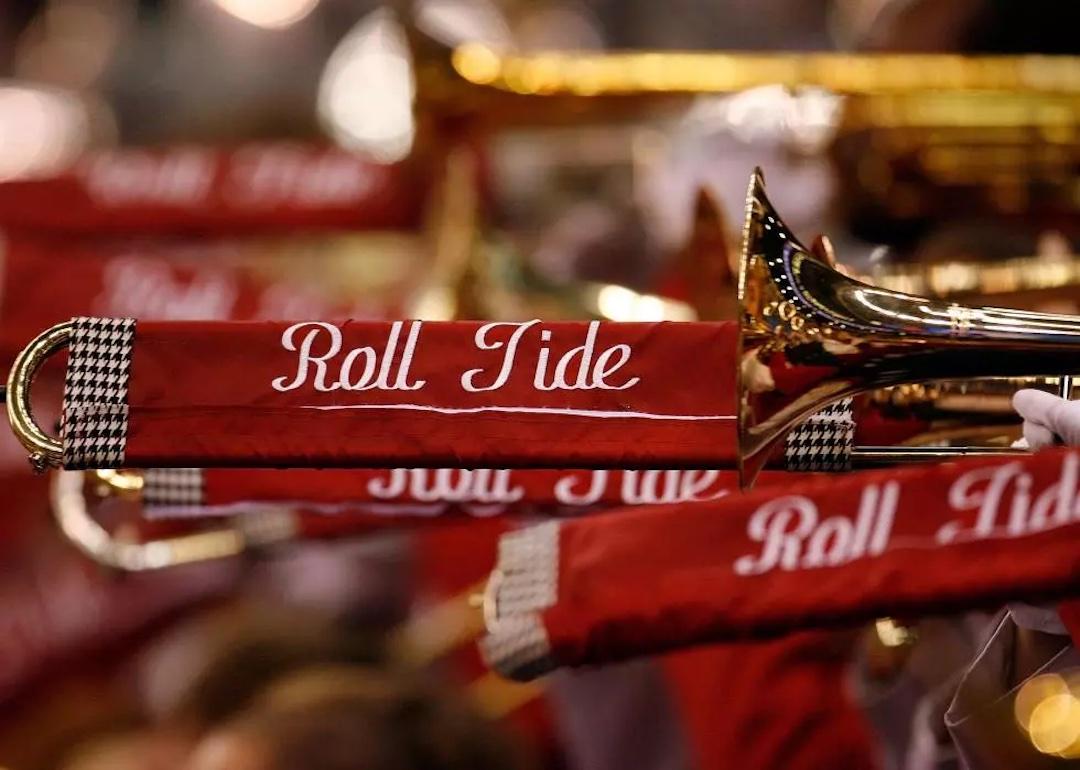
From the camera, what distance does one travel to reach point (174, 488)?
1034mm

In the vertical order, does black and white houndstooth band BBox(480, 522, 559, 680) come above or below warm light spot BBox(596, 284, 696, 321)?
below

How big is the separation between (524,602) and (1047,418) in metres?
0.34

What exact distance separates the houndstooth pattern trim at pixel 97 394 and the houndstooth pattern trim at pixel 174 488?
22 centimetres

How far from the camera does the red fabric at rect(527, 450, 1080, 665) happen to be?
28.0 inches

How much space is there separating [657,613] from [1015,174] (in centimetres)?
104

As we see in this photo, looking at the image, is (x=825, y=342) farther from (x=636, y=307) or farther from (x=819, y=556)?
(x=636, y=307)

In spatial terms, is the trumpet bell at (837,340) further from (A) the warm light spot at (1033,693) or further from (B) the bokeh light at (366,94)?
(B) the bokeh light at (366,94)

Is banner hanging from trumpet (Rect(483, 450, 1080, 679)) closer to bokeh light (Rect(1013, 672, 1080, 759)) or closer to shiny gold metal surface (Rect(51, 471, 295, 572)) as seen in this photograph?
bokeh light (Rect(1013, 672, 1080, 759))

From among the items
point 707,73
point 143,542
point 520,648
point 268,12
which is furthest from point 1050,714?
point 268,12

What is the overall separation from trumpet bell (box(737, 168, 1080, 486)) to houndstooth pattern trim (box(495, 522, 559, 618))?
134mm

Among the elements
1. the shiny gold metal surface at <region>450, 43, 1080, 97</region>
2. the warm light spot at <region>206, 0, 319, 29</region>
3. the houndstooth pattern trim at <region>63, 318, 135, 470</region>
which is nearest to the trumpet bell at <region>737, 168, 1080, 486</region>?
the houndstooth pattern trim at <region>63, 318, 135, 470</region>

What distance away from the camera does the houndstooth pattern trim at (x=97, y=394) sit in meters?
0.80

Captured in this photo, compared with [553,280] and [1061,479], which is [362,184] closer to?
[553,280]

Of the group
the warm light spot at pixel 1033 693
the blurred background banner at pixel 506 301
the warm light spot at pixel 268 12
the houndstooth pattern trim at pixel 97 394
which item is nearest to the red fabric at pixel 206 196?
the blurred background banner at pixel 506 301
